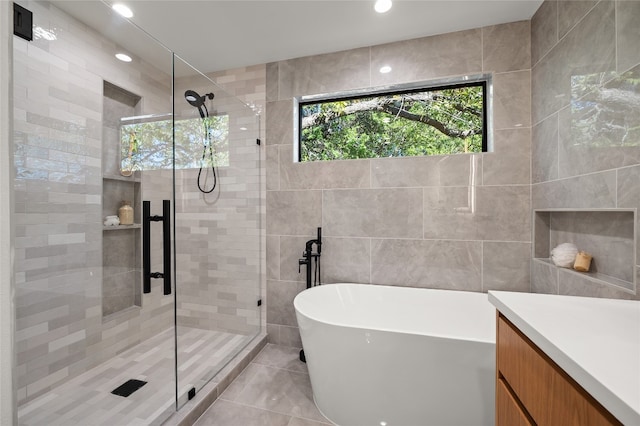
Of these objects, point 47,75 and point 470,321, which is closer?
point 47,75

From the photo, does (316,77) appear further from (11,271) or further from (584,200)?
(11,271)

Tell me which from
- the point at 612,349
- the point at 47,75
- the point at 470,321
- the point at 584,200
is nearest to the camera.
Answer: the point at 612,349

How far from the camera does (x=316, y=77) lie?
2410 mm

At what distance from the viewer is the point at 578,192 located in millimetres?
1529

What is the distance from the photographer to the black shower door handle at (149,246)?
1528 mm

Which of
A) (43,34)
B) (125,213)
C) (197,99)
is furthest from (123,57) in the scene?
(125,213)

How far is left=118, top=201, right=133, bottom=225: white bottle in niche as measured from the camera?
58.6 inches

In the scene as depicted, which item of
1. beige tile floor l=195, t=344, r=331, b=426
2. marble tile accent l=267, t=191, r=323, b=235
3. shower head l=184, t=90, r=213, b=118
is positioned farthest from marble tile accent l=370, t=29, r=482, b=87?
beige tile floor l=195, t=344, r=331, b=426

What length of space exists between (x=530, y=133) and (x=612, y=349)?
1.98 metres

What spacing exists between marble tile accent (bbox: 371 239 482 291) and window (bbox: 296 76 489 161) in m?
0.79

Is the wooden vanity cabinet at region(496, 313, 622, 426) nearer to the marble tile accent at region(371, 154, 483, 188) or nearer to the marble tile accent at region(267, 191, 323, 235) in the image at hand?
the marble tile accent at region(371, 154, 483, 188)

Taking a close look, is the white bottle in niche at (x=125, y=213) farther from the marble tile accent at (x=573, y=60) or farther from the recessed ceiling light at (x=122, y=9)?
the marble tile accent at (x=573, y=60)

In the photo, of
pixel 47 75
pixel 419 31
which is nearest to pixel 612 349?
pixel 47 75

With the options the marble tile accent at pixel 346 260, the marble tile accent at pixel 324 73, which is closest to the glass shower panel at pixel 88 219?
the marble tile accent at pixel 324 73
